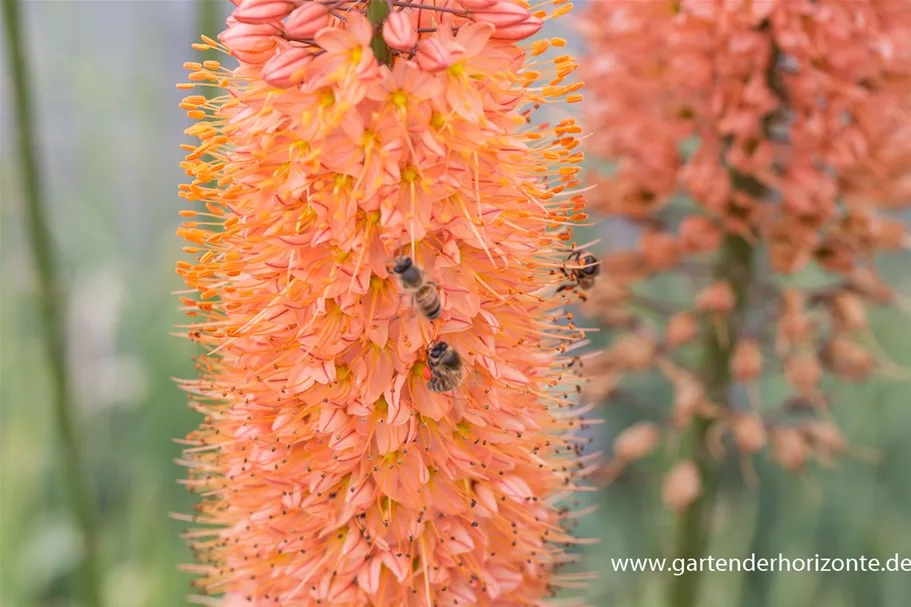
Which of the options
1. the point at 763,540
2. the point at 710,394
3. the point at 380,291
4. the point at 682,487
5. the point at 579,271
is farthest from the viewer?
the point at 763,540

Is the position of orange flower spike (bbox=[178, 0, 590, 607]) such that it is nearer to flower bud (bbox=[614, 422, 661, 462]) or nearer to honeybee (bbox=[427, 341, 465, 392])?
honeybee (bbox=[427, 341, 465, 392])

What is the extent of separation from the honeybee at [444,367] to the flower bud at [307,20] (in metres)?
0.42

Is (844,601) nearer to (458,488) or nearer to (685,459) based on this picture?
(685,459)

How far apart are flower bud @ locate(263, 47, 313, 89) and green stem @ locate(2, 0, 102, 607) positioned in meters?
0.93

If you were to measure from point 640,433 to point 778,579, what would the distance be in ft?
3.27

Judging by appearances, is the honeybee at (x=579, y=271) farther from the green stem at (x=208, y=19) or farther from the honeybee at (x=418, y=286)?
the green stem at (x=208, y=19)

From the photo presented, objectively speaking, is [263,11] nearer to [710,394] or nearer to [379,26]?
[379,26]

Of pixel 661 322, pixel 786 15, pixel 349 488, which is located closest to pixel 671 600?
pixel 349 488

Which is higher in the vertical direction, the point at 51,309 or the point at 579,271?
the point at 579,271

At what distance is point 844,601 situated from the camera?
9.81 ft

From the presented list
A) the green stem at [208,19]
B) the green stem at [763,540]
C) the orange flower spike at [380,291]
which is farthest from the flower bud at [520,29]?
the green stem at [763,540]

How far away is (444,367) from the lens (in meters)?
1.29

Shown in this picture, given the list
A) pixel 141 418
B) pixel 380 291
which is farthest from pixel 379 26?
pixel 141 418

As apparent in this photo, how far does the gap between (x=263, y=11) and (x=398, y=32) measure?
0.19 meters
